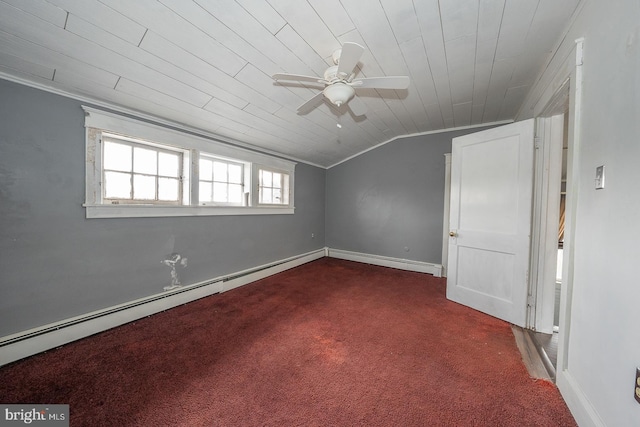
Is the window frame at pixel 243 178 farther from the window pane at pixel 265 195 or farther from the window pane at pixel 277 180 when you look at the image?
the window pane at pixel 277 180

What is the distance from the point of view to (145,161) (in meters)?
2.38

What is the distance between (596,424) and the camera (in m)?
1.08

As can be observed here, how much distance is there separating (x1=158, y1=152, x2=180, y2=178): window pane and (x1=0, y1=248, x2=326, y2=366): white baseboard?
1343 mm

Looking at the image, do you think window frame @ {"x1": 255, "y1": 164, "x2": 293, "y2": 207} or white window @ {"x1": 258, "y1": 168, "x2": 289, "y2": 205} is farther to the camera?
white window @ {"x1": 258, "y1": 168, "x2": 289, "y2": 205}

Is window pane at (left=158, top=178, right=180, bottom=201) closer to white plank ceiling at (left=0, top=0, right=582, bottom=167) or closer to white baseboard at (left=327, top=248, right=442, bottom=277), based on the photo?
white plank ceiling at (left=0, top=0, right=582, bottom=167)

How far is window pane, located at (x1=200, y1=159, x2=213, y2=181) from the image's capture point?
2896mm

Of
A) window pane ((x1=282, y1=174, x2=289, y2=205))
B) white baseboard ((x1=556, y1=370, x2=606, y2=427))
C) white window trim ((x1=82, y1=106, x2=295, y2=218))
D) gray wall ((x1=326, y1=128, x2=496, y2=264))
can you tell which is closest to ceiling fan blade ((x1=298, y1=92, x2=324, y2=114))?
white window trim ((x1=82, y1=106, x2=295, y2=218))

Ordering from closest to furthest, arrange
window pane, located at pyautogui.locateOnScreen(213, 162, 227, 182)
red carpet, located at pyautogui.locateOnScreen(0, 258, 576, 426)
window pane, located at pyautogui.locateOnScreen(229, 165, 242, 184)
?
red carpet, located at pyautogui.locateOnScreen(0, 258, 576, 426) → window pane, located at pyautogui.locateOnScreen(213, 162, 227, 182) → window pane, located at pyautogui.locateOnScreen(229, 165, 242, 184)

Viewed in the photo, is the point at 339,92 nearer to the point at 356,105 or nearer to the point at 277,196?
the point at 356,105

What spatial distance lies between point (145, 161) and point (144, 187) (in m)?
0.28

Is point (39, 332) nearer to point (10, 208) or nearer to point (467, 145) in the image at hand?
point (10, 208)

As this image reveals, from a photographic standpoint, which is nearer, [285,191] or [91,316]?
[91,316]

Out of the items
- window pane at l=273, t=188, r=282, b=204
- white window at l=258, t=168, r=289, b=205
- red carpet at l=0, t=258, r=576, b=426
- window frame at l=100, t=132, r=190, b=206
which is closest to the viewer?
red carpet at l=0, t=258, r=576, b=426

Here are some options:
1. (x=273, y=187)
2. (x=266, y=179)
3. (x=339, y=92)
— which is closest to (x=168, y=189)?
(x=266, y=179)
